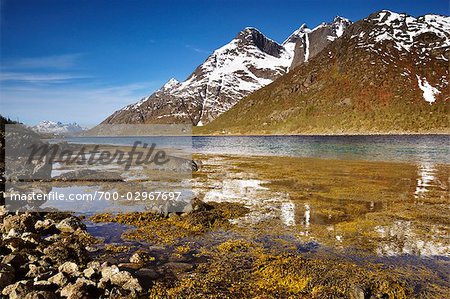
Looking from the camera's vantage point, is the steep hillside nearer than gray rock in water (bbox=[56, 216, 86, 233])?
No

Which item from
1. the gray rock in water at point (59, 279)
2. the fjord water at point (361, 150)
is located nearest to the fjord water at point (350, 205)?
the gray rock in water at point (59, 279)

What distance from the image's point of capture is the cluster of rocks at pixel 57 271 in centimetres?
939

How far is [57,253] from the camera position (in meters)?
12.2

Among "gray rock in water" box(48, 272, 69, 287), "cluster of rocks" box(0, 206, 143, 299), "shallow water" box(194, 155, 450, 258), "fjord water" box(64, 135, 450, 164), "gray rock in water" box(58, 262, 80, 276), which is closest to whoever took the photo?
"cluster of rocks" box(0, 206, 143, 299)

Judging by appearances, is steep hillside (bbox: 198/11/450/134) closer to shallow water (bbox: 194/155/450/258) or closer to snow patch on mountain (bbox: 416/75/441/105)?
snow patch on mountain (bbox: 416/75/441/105)

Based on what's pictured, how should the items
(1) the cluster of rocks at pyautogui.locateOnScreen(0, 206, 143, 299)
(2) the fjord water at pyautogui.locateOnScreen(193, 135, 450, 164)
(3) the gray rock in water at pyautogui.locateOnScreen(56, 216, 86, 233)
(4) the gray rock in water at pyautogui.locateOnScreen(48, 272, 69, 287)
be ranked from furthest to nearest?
(2) the fjord water at pyautogui.locateOnScreen(193, 135, 450, 164), (3) the gray rock in water at pyautogui.locateOnScreen(56, 216, 86, 233), (4) the gray rock in water at pyautogui.locateOnScreen(48, 272, 69, 287), (1) the cluster of rocks at pyautogui.locateOnScreen(0, 206, 143, 299)

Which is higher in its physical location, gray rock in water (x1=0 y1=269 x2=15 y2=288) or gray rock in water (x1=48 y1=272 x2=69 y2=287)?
gray rock in water (x1=0 y1=269 x2=15 y2=288)

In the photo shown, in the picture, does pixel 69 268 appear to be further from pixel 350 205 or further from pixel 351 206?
pixel 350 205

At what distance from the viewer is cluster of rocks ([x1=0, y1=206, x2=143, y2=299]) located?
9391 mm

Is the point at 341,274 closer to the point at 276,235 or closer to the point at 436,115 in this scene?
the point at 276,235

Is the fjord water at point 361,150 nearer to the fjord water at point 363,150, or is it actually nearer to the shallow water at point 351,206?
the fjord water at point 363,150

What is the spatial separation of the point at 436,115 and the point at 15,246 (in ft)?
581

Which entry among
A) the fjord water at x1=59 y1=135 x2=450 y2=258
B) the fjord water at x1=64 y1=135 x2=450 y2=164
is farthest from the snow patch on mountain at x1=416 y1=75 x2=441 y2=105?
the fjord water at x1=59 y1=135 x2=450 y2=258

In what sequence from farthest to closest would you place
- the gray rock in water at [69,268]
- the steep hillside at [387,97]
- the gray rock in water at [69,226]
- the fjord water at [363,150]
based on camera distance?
1. the steep hillside at [387,97]
2. the fjord water at [363,150]
3. the gray rock in water at [69,226]
4. the gray rock in water at [69,268]
